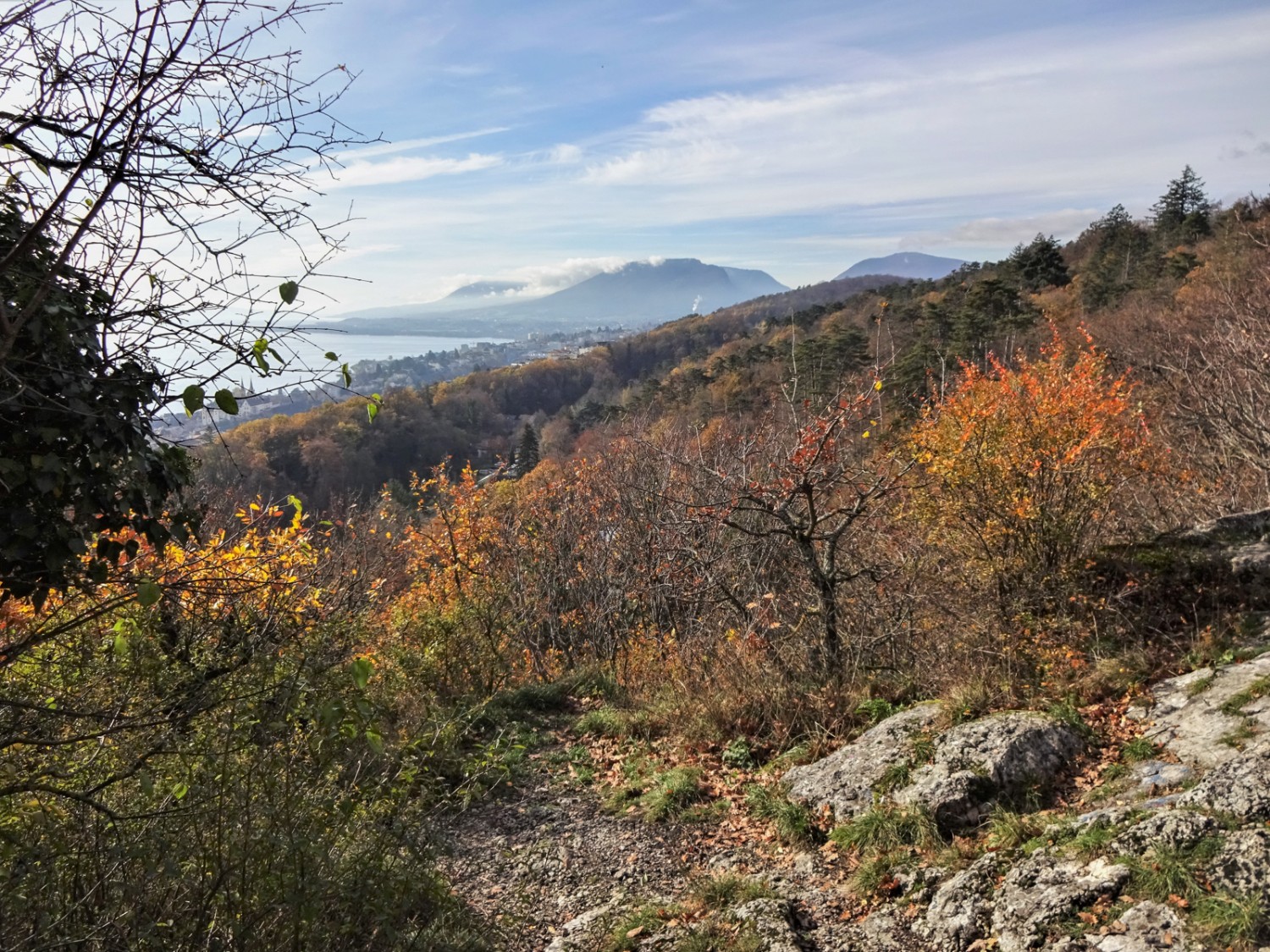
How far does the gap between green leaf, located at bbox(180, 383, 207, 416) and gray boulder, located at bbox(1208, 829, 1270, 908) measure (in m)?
4.60

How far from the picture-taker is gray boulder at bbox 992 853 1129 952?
3.40 meters

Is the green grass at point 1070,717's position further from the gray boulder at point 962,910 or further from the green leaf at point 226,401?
the green leaf at point 226,401

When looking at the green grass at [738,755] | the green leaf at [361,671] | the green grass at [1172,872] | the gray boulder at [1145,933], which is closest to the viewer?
the green leaf at [361,671]

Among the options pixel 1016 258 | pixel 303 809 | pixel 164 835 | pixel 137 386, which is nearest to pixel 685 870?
pixel 303 809

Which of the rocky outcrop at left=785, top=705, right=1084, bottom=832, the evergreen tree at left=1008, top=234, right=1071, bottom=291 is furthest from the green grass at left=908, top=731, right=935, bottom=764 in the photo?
the evergreen tree at left=1008, top=234, right=1071, bottom=291

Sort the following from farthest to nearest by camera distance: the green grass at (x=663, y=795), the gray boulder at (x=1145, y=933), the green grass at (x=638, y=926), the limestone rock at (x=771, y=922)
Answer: the green grass at (x=663, y=795), the green grass at (x=638, y=926), the limestone rock at (x=771, y=922), the gray boulder at (x=1145, y=933)

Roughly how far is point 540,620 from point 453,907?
9146 millimetres

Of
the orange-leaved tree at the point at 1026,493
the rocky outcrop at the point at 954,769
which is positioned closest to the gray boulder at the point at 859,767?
the rocky outcrop at the point at 954,769

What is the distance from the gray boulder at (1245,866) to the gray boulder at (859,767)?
2.09m

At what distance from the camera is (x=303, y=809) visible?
330cm

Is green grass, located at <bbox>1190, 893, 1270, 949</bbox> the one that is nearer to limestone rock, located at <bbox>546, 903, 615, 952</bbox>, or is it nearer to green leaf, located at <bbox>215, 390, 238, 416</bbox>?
limestone rock, located at <bbox>546, 903, 615, 952</bbox>

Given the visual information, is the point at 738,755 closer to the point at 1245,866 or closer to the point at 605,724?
the point at 605,724

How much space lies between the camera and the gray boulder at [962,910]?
367 centimetres

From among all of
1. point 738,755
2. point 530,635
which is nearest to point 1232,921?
point 738,755
